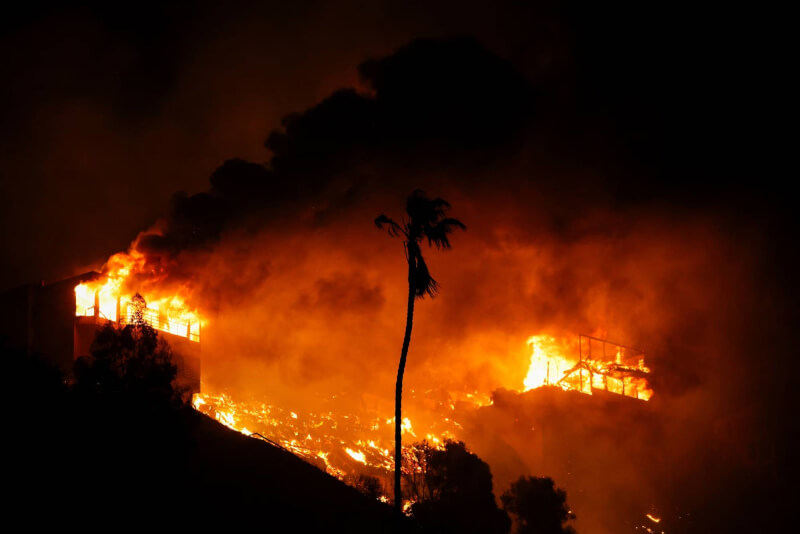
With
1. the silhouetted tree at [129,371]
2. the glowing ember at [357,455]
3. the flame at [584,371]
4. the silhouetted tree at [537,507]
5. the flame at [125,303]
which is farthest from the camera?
the glowing ember at [357,455]

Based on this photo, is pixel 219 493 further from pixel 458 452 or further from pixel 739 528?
pixel 739 528

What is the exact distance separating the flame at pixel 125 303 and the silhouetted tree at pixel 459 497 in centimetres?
1800

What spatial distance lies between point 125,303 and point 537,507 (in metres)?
27.6

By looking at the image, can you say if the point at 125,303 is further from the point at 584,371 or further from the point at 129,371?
the point at 584,371

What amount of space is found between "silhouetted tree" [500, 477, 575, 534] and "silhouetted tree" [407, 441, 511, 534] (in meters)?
1.20

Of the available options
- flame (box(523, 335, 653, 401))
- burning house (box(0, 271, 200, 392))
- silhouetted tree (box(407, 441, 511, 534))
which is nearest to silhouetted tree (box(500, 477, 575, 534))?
silhouetted tree (box(407, 441, 511, 534))

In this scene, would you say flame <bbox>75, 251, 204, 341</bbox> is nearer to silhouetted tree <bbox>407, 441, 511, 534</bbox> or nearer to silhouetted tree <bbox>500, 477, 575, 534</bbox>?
silhouetted tree <bbox>407, 441, 511, 534</bbox>

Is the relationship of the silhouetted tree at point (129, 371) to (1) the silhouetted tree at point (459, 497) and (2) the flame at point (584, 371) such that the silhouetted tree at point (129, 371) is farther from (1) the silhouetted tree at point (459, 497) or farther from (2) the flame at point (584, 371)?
(2) the flame at point (584, 371)

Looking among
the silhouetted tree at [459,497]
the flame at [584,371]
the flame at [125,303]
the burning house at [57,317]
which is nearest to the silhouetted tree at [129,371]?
the flame at [125,303]

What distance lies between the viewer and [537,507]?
42438 millimetres

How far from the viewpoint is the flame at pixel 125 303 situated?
143 feet

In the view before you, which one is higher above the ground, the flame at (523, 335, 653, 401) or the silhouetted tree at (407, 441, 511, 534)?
the flame at (523, 335, 653, 401)

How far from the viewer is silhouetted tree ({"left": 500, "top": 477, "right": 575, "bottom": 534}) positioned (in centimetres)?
4234

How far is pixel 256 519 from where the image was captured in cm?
2570
